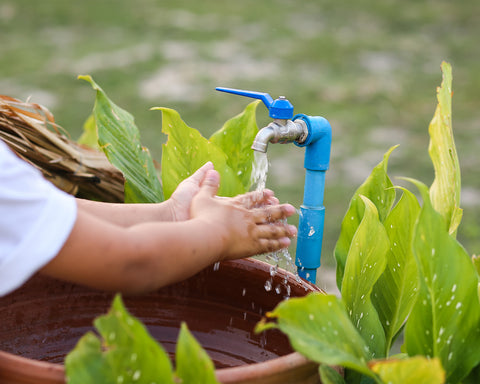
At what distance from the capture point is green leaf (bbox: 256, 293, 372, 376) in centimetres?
72

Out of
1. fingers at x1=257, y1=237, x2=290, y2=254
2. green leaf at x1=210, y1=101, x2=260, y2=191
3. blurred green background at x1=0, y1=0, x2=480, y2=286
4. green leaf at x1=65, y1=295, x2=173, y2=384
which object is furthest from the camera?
blurred green background at x1=0, y1=0, x2=480, y2=286

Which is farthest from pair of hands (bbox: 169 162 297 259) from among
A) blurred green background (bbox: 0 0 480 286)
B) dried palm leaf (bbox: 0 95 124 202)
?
blurred green background (bbox: 0 0 480 286)

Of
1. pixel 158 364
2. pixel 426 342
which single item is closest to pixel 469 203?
pixel 426 342

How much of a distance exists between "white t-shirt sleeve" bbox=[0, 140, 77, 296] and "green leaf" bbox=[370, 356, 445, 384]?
0.38 metres

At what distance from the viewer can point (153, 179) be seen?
4.21ft

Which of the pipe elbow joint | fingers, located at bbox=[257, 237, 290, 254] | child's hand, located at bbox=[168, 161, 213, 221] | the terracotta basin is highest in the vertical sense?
the pipe elbow joint

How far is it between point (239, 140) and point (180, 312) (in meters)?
0.37

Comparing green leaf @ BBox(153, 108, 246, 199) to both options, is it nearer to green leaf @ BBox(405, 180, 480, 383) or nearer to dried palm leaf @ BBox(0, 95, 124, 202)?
dried palm leaf @ BBox(0, 95, 124, 202)

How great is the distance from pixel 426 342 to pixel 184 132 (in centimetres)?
59

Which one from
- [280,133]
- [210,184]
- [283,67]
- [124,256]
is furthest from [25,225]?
[283,67]

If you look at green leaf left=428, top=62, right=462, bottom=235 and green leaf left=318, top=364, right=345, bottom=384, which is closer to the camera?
green leaf left=318, top=364, right=345, bottom=384

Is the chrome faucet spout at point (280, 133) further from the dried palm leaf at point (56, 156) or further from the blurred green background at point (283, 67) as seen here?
the blurred green background at point (283, 67)

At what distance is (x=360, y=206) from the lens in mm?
1112

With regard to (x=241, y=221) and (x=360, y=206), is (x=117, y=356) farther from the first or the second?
(x=360, y=206)
